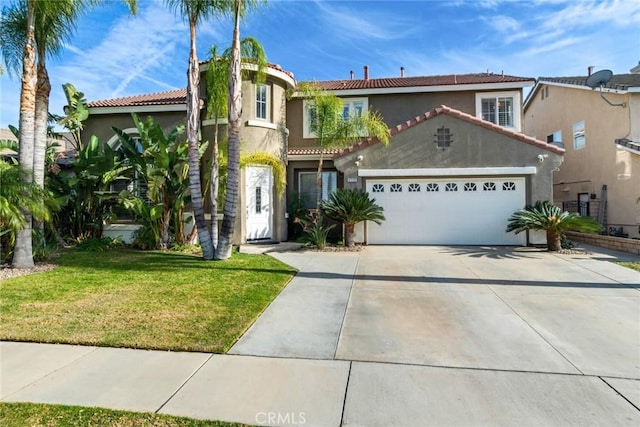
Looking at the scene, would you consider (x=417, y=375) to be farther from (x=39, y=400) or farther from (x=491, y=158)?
(x=491, y=158)

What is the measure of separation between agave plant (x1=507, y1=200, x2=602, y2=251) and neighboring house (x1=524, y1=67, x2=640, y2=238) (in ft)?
10.1

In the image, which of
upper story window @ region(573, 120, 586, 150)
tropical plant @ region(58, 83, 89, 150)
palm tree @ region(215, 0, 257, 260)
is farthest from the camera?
upper story window @ region(573, 120, 586, 150)

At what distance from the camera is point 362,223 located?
14164mm

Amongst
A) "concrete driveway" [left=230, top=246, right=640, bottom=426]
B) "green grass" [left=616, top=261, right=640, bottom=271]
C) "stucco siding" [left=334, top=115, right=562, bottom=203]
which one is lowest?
"concrete driveway" [left=230, top=246, right=640, bottom=426]

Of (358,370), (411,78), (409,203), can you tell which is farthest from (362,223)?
(358,370)

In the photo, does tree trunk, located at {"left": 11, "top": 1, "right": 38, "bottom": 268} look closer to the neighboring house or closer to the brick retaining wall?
the brick retaining wall

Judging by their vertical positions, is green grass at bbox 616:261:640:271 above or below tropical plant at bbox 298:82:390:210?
below

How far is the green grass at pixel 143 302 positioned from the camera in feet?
16.6

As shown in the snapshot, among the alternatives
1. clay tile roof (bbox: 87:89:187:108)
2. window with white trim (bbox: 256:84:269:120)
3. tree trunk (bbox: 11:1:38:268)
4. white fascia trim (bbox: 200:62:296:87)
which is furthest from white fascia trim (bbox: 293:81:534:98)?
tree trunk (bbox: 11:1:38:268)

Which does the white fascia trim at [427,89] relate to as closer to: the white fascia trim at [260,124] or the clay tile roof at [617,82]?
the white fascia trim at [260,124]

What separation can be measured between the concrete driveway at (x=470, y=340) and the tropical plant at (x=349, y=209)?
3568 mm

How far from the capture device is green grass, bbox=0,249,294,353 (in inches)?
199
